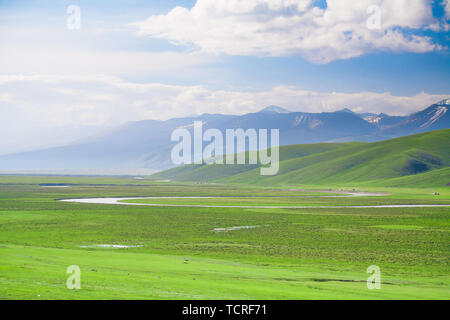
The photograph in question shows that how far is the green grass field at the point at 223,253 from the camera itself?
96.0 ft

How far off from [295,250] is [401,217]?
4218 cm

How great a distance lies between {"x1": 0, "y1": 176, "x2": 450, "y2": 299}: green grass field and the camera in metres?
29.3

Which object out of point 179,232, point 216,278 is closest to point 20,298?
point 216,278

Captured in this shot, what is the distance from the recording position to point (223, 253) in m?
50.8

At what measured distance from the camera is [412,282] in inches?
1462

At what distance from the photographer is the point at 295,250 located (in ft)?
176
